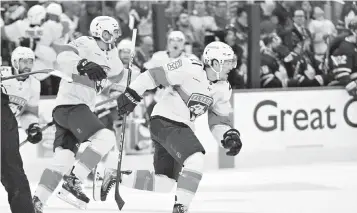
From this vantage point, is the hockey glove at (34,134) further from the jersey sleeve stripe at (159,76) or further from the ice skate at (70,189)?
the jersey sleeve stripe at (159,76)

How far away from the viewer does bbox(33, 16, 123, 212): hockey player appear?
6.05m

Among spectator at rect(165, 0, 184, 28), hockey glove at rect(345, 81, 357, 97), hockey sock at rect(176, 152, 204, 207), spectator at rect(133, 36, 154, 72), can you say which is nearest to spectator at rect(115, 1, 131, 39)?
spectator at rect(133, 36, 154, 72)

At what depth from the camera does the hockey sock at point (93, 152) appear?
609cm

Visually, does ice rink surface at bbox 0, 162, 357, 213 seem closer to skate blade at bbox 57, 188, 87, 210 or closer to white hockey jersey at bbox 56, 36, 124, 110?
skate blade at bbox 57, 188, 87, 210

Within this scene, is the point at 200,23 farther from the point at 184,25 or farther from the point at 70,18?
the point at 70,18

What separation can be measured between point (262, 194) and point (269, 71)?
233 cm

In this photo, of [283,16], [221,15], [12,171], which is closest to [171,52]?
[221,15]

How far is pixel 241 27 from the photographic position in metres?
9.13

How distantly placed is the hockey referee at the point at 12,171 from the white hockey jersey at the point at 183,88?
123 cm

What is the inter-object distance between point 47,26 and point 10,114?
3.85 meters

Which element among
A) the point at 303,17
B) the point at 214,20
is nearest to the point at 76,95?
the point at 214,20

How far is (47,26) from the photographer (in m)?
8.43

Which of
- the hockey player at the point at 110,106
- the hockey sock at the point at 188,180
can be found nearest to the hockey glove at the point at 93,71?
the hockey sock at the point at 188,180

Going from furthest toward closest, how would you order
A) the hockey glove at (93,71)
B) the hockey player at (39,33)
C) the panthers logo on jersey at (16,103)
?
the hockey player at (39,33) → the panthers logo on jersey at (16,103) → the hockey glove at (93,71)
